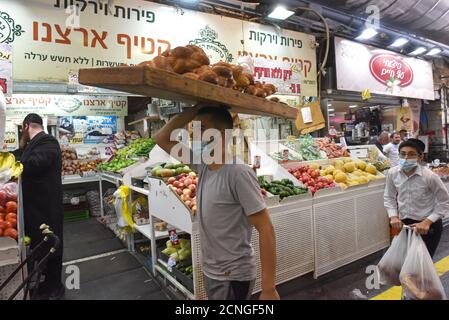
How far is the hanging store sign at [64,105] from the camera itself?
6.66 metres

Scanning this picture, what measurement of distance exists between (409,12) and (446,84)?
5.36 m

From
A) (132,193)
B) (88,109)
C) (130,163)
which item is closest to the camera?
(132,193)

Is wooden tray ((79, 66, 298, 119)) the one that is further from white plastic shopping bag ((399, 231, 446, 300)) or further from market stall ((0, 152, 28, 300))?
white plastic shopping bag ((399, 231, 446, 300))

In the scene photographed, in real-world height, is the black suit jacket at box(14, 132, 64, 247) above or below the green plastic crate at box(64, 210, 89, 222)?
above

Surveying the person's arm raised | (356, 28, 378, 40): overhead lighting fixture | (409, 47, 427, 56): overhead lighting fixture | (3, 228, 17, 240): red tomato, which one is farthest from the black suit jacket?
(409, 47, 427, 56): overhead lighting fixture

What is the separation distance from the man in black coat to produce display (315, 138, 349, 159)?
386cm

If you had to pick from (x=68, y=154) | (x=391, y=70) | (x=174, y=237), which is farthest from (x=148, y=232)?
(x=391, y=70)

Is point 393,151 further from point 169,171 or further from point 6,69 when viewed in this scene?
point 6,69

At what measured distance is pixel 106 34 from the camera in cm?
356

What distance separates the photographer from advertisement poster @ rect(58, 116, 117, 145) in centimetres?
753
